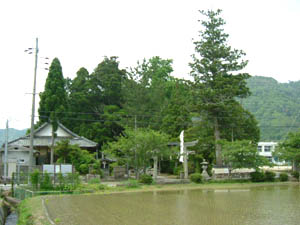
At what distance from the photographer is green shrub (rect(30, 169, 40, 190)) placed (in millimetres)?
18766

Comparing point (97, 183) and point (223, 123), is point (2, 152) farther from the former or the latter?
point (223, 123)

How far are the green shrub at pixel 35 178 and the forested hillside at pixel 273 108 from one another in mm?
50520

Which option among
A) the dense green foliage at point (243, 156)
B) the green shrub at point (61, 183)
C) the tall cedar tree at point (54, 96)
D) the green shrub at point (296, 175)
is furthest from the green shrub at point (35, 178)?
the green shrub at point (296, 175)

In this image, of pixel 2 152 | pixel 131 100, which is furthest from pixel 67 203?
pixel 131 100

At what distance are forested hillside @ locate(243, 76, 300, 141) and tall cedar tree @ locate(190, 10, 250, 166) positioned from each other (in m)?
31.0

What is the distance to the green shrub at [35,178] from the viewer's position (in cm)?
1877

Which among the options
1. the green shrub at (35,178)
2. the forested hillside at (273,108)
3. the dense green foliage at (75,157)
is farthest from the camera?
the forested hillside at (273,108)

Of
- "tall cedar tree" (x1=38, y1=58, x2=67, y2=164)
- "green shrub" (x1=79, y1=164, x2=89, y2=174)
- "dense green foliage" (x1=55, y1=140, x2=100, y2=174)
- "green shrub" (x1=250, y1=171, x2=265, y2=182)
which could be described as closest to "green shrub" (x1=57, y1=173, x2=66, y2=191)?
"dense green foliage" (x1=55, y1=140, x2=100, y2=174)

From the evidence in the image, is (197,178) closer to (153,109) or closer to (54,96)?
(54,96)

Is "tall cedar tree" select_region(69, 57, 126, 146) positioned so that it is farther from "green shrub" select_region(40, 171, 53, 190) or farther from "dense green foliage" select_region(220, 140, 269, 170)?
"green shrub" select_region(40, 171, 53, 190)

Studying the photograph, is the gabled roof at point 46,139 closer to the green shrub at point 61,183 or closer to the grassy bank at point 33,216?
the green shrub at point 61,183

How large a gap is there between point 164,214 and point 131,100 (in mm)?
Result: 38347

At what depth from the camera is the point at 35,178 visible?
1903 centimetres

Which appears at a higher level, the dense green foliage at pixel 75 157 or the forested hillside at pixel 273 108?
the forested hillside at pixel 273 108
